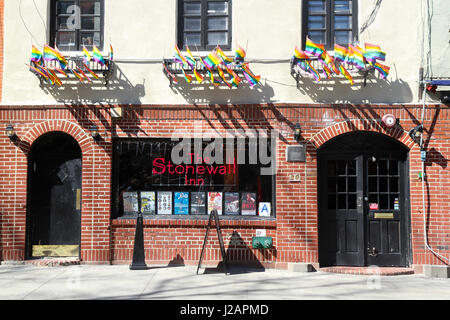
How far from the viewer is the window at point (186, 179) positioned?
9.38m

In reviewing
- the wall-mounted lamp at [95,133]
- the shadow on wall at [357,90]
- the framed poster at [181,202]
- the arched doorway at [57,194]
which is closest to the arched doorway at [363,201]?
the shadow on wall at [357,90]

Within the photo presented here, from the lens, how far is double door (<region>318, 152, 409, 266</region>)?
29.9 feet

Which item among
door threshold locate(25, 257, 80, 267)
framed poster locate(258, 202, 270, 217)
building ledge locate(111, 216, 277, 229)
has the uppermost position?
framed poster locate(258, 202, 270, 217)

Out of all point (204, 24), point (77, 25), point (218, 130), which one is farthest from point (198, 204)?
point (77, 25)

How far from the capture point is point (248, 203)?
9.38 m

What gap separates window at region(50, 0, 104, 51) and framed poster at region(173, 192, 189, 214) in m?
3.50

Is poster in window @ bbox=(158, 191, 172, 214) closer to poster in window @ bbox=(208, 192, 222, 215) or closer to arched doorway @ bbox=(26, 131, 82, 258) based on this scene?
poster in window @ bbox=(208, 192, 222, 215)

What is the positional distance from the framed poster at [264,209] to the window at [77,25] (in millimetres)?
4682

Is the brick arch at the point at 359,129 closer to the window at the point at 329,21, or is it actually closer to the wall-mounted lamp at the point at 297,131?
the wall-mounted lamp at the point at 297,131

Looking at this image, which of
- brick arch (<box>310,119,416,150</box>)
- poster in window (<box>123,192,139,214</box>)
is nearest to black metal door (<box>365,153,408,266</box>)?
brick arch (<box>310,119,416,150</box>)

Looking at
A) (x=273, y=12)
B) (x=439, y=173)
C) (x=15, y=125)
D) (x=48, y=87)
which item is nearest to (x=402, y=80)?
(x=439, y=173)

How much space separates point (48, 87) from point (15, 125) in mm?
1001

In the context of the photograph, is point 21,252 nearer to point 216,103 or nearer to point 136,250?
point 136,250

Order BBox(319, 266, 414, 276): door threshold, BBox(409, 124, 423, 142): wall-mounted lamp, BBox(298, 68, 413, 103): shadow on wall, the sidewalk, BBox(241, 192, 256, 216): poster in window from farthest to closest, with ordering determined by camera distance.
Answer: BBox(241, 192, 256, 216): poster in window
BBox(298, 68, 413, 103): shadow on wall
BBox(409, 124, 423, 142): wall-mounted lamp
BBox(319, 266, 414, 276): door threshold
the sidewalk
